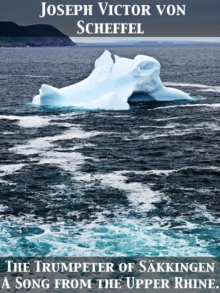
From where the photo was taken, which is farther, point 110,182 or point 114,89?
point 114,89

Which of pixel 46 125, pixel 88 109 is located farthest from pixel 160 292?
pixel 88 109

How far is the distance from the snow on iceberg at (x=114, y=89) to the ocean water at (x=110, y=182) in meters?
2.84

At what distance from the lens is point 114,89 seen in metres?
74.6

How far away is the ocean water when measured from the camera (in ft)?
98.4

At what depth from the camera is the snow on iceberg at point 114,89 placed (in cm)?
6975

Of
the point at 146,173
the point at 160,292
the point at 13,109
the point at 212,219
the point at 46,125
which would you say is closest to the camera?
the point at 160,292

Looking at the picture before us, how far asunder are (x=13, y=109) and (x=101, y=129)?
1738cm

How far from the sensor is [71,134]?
5481 cm

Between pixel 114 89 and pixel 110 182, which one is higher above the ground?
pixel 114 89

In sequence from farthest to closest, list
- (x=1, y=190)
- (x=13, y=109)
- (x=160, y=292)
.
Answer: (x=13, y=109) < (x=1, y=190) < (x=160, y=292)

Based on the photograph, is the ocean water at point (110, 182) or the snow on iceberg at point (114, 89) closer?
the ocean water at point (110, 182)

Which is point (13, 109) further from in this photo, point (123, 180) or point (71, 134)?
point (123, 180)

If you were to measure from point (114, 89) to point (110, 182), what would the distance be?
36.7m

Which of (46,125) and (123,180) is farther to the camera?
(46,125)
